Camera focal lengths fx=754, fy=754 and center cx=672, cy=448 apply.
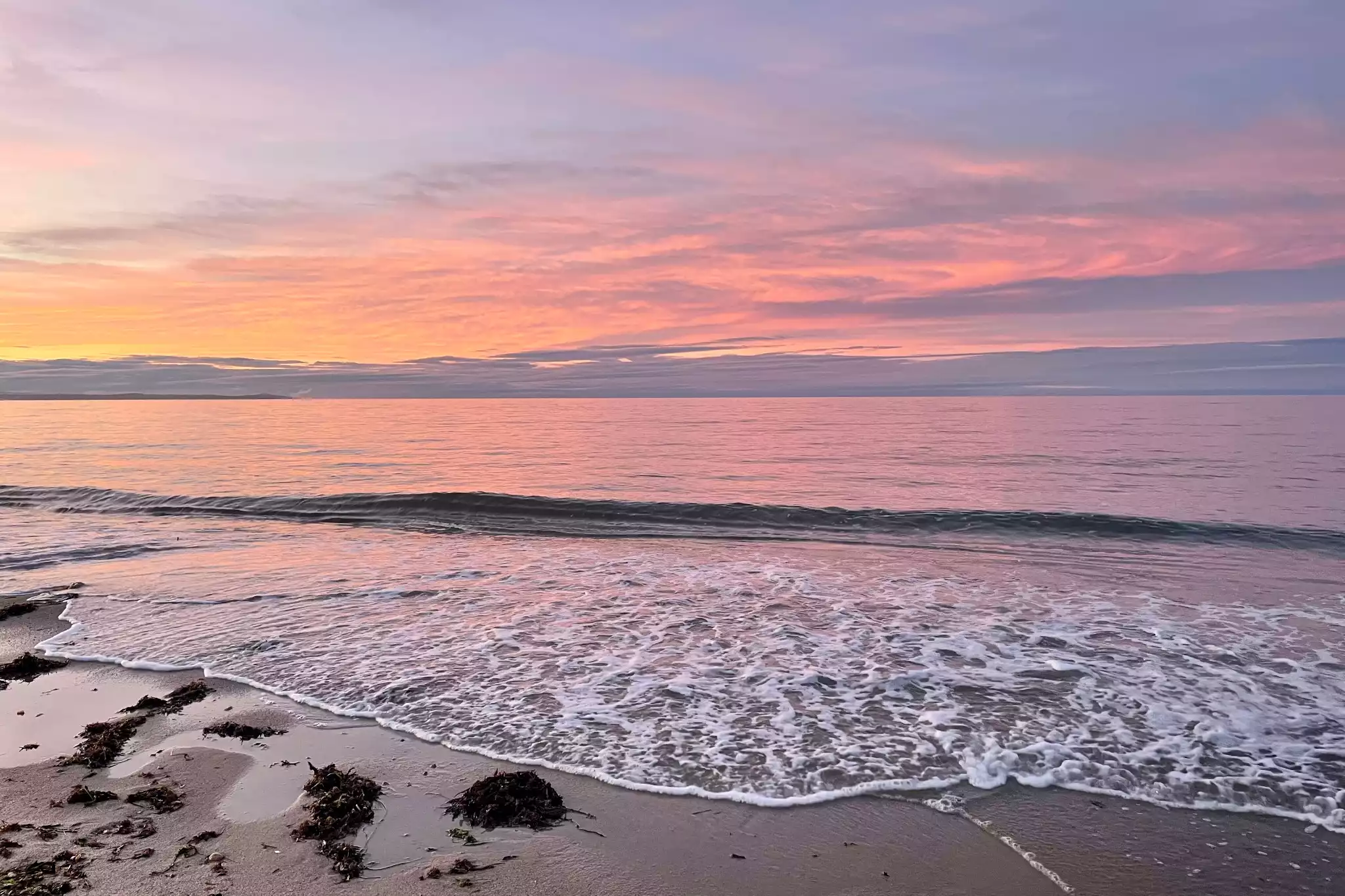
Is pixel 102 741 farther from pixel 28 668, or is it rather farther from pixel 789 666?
pixel 789 666

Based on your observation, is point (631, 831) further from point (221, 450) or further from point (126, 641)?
point (221, 450)

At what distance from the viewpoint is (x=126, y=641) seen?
9.30 m

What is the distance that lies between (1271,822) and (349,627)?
9.65 meters

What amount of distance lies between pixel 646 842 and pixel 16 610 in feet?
36.1

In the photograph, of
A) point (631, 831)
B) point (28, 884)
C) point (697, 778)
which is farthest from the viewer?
point (697, 778)

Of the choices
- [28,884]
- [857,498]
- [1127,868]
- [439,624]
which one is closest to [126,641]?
[439,624]

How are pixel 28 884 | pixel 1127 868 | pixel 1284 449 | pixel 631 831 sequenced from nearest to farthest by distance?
pixel 28 884
pixel 1127 868
pixel 631 831
pixel 1284 449

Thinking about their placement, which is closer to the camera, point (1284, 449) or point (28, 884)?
point (28, 884)

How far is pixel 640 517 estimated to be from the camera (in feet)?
69.2

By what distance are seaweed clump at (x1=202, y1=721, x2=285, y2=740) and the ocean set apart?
0.63 m

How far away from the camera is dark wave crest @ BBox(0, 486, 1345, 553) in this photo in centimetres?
1780

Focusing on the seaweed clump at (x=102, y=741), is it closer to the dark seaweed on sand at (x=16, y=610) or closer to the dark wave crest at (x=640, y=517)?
the dark seaweed on sand at (x=16, y=610)

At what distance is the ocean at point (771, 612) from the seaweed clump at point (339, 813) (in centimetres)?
106

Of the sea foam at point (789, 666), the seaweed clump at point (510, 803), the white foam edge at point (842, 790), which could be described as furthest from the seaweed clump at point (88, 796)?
the seaweed clump at point (510, 803)
